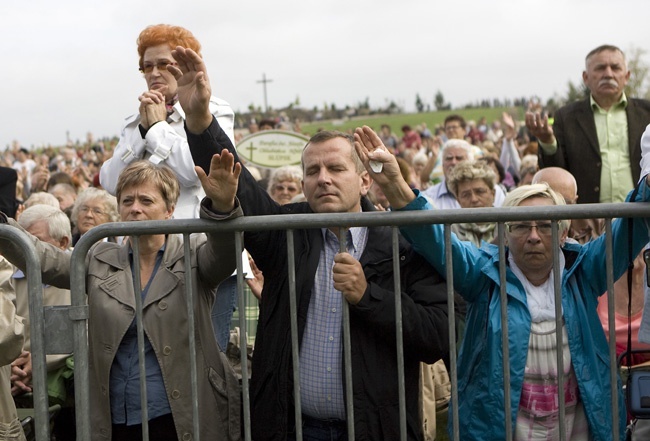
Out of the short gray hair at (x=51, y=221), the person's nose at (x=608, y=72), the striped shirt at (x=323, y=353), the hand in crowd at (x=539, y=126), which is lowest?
the striped shirt at (x=323, y=353)

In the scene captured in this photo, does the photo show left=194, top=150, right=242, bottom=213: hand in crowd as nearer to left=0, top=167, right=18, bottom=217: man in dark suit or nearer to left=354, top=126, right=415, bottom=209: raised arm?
left=354, top=126, right=415, bottom=209: raised arm

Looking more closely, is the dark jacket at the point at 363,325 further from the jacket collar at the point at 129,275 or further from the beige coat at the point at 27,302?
the beige coat at the point at 27,302

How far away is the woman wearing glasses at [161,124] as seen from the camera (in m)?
5.04

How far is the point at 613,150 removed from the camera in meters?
7.56

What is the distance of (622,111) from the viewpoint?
7641 millimetres

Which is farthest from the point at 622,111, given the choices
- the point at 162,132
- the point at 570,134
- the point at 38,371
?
the point at 38,371

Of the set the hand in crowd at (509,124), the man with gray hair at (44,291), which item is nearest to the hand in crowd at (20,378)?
the man with gray hair at (44,291)

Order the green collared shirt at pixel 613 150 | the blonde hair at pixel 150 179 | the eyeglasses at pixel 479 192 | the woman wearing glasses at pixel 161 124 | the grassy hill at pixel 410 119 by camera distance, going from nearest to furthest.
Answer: the blonde hair at pixel 150 179
the woman wearing glasses at pixel 161 124
the eyeglasses at pixel 479 192
the green collared shirt at pixel 613 150
the grassy hill at pixel 410 119

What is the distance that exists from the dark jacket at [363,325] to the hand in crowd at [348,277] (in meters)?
0.04

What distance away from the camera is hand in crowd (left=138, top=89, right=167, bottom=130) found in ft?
16.6

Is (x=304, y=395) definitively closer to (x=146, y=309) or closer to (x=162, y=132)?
(x=146, y=309)

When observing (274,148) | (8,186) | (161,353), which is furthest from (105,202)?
(274,148)

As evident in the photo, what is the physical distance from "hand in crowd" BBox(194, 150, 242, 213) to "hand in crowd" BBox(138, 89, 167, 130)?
1394 millimetres

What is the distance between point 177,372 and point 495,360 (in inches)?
49.2
